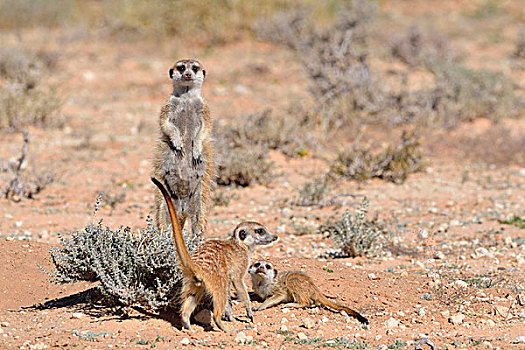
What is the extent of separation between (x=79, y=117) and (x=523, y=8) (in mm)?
16184

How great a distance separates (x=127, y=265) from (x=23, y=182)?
156 inches

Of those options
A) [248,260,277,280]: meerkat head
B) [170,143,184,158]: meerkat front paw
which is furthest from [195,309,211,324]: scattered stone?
[170,143,184,158]: meerkat front paw

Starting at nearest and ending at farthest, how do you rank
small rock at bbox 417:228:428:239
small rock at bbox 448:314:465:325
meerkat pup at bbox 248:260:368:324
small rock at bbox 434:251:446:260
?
small rock at bbox 448:314:465:325 < meerkat pup at bbox 248:260:368:324 < small rock at bbox 434:251:446:260 < small rock at bbox 417:228:428:239

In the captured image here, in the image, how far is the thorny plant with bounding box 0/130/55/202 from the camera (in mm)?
7324

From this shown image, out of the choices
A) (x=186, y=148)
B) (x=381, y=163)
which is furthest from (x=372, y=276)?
(x=381, y=163)

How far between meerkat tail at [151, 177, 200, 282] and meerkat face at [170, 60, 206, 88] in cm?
166

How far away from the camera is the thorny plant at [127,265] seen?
3.97m

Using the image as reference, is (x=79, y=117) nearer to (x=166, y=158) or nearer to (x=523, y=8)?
(x=166, y=158)

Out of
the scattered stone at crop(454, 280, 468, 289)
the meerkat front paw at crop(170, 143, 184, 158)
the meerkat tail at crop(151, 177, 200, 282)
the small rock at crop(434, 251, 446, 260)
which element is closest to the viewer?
the meerkat tail at crop(151, 177, 200, 282)

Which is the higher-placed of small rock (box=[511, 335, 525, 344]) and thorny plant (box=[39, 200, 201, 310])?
thorny plant (box=[39, 200, 201, 310])

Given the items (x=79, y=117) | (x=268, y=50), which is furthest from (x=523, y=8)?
(x=79, y=117)

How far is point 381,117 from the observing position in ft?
33.8

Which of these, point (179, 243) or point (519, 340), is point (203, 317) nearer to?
point (179, 243)

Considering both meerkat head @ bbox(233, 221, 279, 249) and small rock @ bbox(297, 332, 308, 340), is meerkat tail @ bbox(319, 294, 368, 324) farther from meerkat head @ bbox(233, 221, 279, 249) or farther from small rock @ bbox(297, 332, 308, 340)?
meerkat head @ bbox(233, 221, 279, 249)
